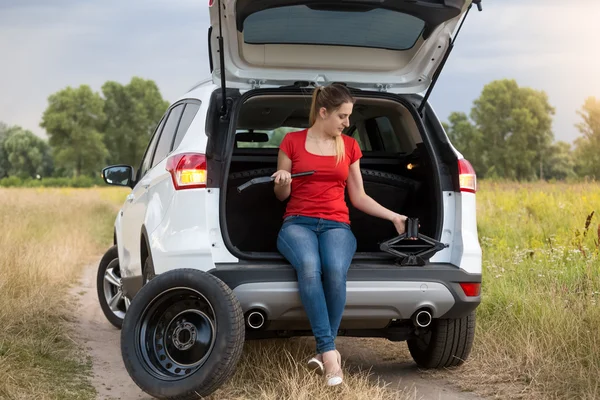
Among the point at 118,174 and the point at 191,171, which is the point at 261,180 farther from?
the point at 118,174

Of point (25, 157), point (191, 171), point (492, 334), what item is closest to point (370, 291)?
point (191, 171)

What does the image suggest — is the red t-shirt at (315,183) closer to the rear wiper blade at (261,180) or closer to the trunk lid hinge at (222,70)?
the rear wiper blade at (261,180)

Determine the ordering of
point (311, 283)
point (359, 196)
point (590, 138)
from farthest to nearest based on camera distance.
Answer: point (590, 138) < point (359, 196) < point (311, 283)

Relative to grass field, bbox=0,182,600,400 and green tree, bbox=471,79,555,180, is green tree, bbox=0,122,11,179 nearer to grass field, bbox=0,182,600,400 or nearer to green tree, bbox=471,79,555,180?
green tree, bbox=471,79,555,180

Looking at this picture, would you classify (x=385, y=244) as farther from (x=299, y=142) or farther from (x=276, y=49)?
(x=276, y=49)

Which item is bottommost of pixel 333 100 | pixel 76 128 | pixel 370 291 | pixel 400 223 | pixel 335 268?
pixel 370 291

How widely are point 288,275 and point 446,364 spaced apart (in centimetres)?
140

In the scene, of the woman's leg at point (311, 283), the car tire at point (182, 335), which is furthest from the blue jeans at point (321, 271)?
the car tire at point (182, 335)

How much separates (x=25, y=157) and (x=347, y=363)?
94.0 metres

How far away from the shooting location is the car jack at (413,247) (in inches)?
184

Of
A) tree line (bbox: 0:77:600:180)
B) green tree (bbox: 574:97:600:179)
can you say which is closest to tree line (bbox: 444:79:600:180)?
tree line (bbox: 0:77:600:180)

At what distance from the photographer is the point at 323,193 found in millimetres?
4863

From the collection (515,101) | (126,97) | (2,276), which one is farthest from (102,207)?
(126,97)

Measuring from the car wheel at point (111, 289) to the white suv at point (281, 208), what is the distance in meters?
1.61
